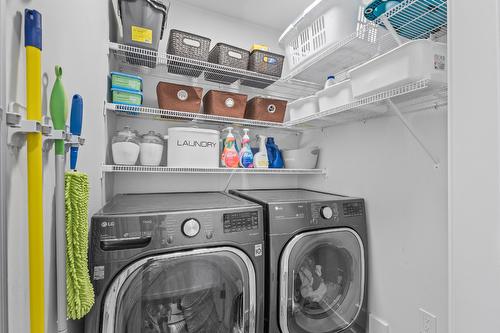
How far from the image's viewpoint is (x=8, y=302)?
50 centimetres

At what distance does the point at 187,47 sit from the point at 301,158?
125cm

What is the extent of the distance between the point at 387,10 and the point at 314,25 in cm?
60

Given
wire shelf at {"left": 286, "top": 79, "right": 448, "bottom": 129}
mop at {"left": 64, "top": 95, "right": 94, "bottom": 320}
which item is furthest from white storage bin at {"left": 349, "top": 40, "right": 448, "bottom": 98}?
mop at {"left": 64, "top": 95, "right": 94, "bottom": 320}

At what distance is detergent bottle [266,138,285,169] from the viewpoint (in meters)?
2.18

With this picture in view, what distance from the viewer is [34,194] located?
0.55m

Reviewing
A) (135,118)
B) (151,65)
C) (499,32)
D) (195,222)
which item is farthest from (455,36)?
(135,118)

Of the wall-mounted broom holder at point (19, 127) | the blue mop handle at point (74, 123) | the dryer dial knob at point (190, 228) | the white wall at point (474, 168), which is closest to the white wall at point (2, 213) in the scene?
the wall-mounted broom holder at point (19, 127)

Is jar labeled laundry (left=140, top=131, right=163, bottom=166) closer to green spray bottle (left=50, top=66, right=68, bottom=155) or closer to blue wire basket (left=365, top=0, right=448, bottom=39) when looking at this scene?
green spray bottle (left=50, top=66, right=68, bottom=155)

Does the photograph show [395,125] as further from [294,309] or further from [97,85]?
[97,85]

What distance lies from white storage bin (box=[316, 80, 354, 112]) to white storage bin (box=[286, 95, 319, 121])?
8 centimetres

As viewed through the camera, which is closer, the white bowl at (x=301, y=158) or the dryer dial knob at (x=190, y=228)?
the dryer dial knob at (x=190, y=228)

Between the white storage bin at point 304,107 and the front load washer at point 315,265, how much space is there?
632 mm

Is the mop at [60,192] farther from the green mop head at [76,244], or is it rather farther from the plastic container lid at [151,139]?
the plastic container lid at [151,139]

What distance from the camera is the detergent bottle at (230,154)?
6.26 ft
